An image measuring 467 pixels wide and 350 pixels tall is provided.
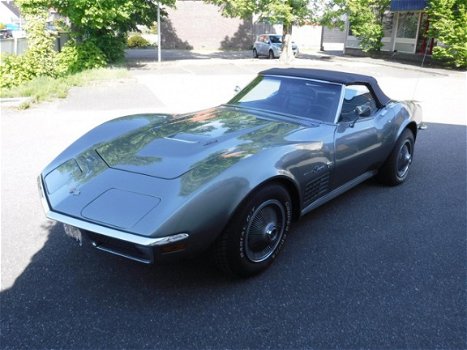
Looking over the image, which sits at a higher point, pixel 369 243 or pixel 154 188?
pixel 154 188

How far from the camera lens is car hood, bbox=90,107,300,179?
280 cm

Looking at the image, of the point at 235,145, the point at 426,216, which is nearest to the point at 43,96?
the point at 235,145

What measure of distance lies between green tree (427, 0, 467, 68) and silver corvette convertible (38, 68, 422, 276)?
55.0 ft

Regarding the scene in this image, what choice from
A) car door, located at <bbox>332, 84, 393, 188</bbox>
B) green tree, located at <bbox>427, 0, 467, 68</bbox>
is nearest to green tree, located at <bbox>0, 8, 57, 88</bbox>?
car door, located at <bbox>332, 84, 393, 188</bbox>

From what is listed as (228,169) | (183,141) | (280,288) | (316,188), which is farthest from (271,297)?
(183,141)

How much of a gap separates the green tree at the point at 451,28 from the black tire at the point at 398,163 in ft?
53.1

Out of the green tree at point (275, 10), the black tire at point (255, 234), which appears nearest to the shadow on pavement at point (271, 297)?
the black tire at point (255, 234)

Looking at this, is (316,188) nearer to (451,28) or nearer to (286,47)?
(451,28)

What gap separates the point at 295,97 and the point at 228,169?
1612mm

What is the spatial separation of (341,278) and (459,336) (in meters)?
0.81

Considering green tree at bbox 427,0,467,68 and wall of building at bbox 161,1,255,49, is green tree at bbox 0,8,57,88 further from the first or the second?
wall of building at bbox 161,1,255,49

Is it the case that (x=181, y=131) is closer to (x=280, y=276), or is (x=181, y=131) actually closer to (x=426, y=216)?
(x=280, y=276)

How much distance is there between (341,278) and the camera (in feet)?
9.83

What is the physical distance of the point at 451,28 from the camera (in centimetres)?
1822
